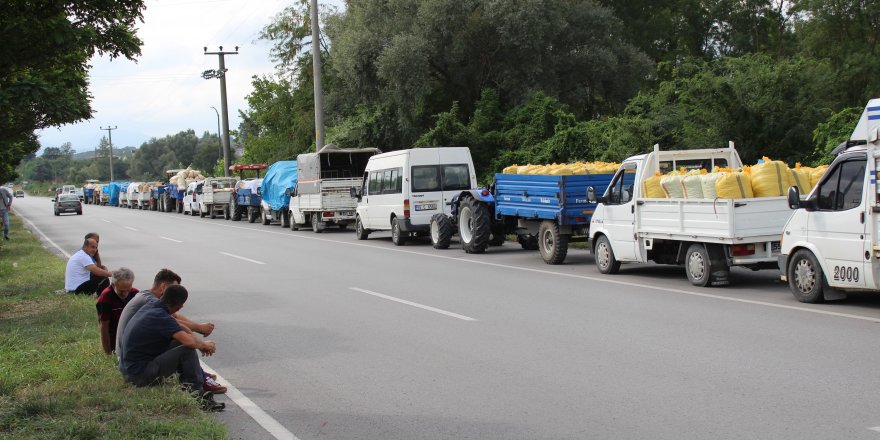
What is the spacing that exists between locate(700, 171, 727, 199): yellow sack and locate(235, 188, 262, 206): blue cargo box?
2849 centimetres

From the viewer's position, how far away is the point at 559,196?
17.5 metres

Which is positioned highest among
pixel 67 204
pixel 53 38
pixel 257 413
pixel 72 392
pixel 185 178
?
pixel 53 38

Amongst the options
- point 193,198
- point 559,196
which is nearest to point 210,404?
point 559,196

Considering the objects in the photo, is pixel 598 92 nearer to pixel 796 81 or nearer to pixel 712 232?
pixel 796 81

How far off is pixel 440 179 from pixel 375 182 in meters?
2.72

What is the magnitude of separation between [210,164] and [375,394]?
133943 millimetres

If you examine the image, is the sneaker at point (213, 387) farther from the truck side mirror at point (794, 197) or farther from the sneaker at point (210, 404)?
the truck side mirror at point (794, 197)

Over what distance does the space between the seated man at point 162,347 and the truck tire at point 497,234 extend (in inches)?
558

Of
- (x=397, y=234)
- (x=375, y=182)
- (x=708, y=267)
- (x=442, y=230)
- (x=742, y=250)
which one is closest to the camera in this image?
(x=742, y=250)

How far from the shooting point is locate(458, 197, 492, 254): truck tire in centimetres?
2072

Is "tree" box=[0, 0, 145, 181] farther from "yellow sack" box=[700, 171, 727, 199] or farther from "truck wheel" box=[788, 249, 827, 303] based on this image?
"truck wheel" box=[788, 249, 827, 303]

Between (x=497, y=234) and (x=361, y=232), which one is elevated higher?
(x=497, y=234)

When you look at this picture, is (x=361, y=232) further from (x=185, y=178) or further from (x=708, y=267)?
(x=185, y=178)

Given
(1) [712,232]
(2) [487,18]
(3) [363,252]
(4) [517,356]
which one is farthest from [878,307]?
(2) [487,18]
